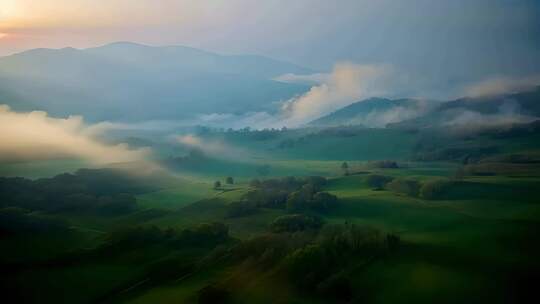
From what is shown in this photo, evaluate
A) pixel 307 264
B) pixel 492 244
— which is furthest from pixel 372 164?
pixel 307 264

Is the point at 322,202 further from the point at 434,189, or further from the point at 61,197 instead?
the point at 61,197

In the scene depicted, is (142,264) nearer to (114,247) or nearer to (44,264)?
(114,247)

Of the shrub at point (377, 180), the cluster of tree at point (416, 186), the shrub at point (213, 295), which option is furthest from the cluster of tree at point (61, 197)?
the cluster of tree at point (416, 186)

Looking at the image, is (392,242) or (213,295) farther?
(392,242)

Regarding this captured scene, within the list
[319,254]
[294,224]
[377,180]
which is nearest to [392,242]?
[319,254]

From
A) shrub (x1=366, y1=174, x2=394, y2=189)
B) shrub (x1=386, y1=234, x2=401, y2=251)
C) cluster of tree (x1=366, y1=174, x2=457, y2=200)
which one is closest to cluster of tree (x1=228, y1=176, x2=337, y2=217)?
cluster of tree (x1=366, y1=174, x2=457, y2=200)

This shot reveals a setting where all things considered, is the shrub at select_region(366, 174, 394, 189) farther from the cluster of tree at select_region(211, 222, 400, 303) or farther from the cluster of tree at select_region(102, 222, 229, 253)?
the cluster of tree at select_region(102, 222, 229, 253)
